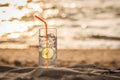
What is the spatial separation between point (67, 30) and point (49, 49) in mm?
206

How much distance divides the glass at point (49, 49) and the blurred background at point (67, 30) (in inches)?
4.2

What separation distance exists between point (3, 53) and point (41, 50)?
0.27m

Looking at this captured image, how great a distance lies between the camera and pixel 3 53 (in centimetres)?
155

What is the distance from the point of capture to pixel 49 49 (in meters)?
1.37

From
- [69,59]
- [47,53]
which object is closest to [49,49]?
[47,53]

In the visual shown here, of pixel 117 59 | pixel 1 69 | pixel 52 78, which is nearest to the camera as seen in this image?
pixel 52 78

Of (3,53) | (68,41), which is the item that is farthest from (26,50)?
(68,41)

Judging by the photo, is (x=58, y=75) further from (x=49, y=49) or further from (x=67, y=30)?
(x=67, y=30)

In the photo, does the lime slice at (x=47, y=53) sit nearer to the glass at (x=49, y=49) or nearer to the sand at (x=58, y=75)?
the glass at (x=49, y=49)

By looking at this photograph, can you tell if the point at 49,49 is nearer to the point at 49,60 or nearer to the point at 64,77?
the point at 49,60

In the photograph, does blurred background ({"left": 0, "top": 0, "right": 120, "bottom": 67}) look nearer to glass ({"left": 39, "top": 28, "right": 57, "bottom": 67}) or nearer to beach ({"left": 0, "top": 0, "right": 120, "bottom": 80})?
beach ({"left": 0, "top": 0, "right": 120, "bottom": 80})

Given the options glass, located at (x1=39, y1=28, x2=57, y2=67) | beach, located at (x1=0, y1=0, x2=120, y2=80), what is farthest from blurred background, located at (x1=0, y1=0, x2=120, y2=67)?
glass, located at (x1=39, y1=28, x2=57, y2=67)

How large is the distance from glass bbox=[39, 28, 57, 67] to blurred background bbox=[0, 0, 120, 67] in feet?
0.35

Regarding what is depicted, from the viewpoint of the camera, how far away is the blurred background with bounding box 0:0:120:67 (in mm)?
1500
